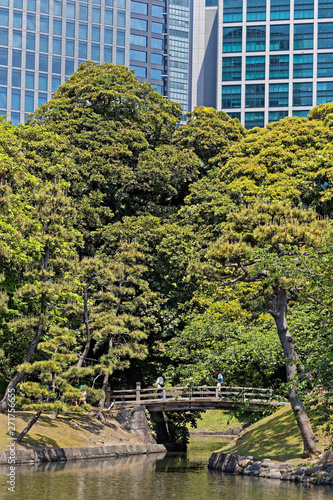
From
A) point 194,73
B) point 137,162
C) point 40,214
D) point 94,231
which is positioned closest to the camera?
point 40,214

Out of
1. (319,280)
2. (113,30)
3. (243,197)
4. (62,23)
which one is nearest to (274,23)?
(113,30)

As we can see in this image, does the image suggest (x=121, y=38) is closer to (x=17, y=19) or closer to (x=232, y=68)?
(x=17, y=19)

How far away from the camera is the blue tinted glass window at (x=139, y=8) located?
325 ft

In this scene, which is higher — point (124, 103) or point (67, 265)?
point (124, 103)

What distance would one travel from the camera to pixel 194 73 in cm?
11756

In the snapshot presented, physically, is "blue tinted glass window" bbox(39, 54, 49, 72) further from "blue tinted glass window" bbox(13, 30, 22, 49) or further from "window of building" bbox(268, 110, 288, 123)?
"window of building" bbox(268, 110, 288, 123)

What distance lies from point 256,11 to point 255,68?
25.6 ft

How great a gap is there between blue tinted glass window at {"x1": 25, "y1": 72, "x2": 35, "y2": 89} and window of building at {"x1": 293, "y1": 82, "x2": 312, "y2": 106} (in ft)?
112

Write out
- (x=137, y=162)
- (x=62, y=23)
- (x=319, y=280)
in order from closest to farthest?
(x=319, y=280)
(x=137, y=162)
(x=62, y=23)

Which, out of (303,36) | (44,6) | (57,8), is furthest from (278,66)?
(44,6)

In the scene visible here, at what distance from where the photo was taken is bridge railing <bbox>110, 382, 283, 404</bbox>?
94.6ft

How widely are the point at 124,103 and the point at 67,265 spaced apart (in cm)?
1644

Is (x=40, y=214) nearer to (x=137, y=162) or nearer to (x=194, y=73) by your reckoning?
(x=137, y=162)

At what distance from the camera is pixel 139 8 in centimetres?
9975
